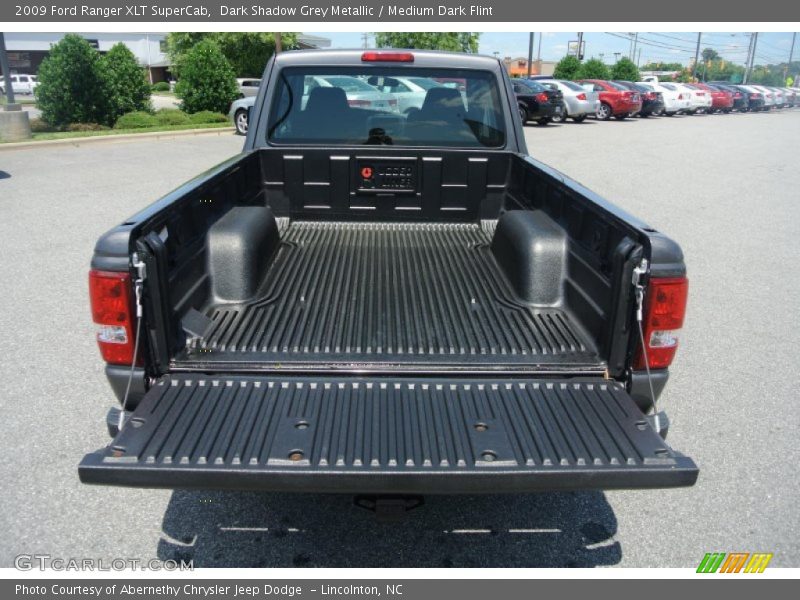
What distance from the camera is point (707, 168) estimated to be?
563 inches

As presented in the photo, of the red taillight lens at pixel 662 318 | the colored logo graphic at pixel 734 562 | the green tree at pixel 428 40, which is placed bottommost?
the colored logo graphic at pixel 734 562

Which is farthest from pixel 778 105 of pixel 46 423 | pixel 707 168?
pixel 46 423

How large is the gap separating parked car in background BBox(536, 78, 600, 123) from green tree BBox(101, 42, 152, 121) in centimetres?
1348

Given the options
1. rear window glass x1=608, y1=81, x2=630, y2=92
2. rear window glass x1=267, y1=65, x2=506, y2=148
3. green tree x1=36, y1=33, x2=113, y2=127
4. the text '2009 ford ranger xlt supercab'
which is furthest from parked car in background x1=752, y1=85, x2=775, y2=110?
the text '2009 ford ranger xlt supercab'

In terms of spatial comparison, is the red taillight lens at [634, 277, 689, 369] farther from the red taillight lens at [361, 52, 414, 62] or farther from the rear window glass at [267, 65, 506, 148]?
the red taillight lens at [361, 52, 414, 62]

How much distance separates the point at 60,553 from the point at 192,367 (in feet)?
3.34

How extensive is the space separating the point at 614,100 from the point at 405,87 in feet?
78.1

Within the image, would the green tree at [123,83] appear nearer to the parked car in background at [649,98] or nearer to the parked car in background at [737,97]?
the parked car in background at [649,98]

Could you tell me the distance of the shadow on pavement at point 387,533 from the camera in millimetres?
2771

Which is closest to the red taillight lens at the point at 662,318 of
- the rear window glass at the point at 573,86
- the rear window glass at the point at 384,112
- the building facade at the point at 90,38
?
the rear window glass at the point at 384,112

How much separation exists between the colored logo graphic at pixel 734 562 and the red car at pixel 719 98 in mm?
36940

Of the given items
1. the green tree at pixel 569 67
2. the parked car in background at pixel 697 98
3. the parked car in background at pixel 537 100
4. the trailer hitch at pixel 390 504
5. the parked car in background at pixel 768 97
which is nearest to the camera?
the trailer hitch at pixel 390 504

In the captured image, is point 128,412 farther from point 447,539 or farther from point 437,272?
point 437,272

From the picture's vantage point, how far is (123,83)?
18406 millimetres
